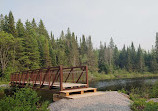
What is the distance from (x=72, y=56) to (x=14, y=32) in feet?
80.3

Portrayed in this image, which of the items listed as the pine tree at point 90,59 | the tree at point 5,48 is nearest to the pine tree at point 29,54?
the tree at point 5,48

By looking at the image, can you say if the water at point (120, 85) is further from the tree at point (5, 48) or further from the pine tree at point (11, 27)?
the pine tree at point (11, 27)

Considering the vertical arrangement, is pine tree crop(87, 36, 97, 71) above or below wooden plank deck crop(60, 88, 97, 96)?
above

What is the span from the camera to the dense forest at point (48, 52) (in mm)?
27781

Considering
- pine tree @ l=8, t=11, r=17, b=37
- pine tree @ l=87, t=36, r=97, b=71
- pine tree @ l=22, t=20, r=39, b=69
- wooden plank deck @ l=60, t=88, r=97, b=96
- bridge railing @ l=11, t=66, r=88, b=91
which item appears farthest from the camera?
pine tree @ l=87, t=36, r=97, b=71

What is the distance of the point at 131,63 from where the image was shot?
204ft

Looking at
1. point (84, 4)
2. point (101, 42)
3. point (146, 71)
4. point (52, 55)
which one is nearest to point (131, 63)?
point (146, 71)

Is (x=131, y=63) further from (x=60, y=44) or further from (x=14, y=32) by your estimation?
(x=14, y=32)

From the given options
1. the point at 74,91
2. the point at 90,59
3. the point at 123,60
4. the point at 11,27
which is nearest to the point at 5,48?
the point at 11,27

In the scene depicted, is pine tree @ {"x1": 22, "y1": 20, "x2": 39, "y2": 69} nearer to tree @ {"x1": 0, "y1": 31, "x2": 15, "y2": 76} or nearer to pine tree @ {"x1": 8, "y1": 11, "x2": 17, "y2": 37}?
pine tree @ {"x1": 8, "y1": 11, "x2": 17, "y2": 37}

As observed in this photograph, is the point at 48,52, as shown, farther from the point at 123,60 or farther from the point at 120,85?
the point at 123,60

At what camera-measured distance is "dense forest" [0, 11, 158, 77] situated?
2778 centimetres

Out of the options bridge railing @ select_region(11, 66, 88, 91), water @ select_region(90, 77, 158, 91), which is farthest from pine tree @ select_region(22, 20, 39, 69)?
bridge railing @ select_region(11, 66, 88, 91)

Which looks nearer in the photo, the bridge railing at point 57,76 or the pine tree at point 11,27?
the bridge railing at point 57,76
